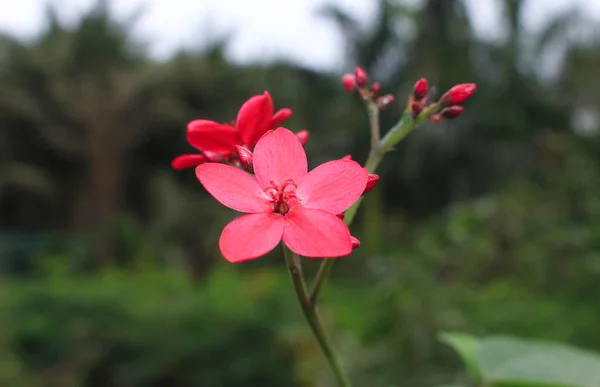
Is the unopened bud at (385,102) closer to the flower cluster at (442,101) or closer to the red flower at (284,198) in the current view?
the flower cluster at (442,101)

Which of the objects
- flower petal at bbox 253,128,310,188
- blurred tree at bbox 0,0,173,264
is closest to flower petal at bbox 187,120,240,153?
flower petal at bbox 253,128,310,188

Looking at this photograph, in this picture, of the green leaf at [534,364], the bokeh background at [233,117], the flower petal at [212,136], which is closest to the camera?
the flower petal at [212,136]

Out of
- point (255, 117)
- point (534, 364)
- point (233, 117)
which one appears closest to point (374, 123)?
point (255, 117)

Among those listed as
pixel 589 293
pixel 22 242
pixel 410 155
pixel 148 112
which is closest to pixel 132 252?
pixel 22 242

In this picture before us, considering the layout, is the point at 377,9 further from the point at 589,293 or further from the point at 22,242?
the point at 589,293

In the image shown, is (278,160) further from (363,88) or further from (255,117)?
(363,88)

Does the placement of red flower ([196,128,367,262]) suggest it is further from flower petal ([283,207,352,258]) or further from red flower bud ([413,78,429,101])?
red flower bud ([413,78,429,101])

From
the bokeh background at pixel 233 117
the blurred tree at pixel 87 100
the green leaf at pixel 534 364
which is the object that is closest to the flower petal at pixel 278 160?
the green leaf at pixel 534 364
